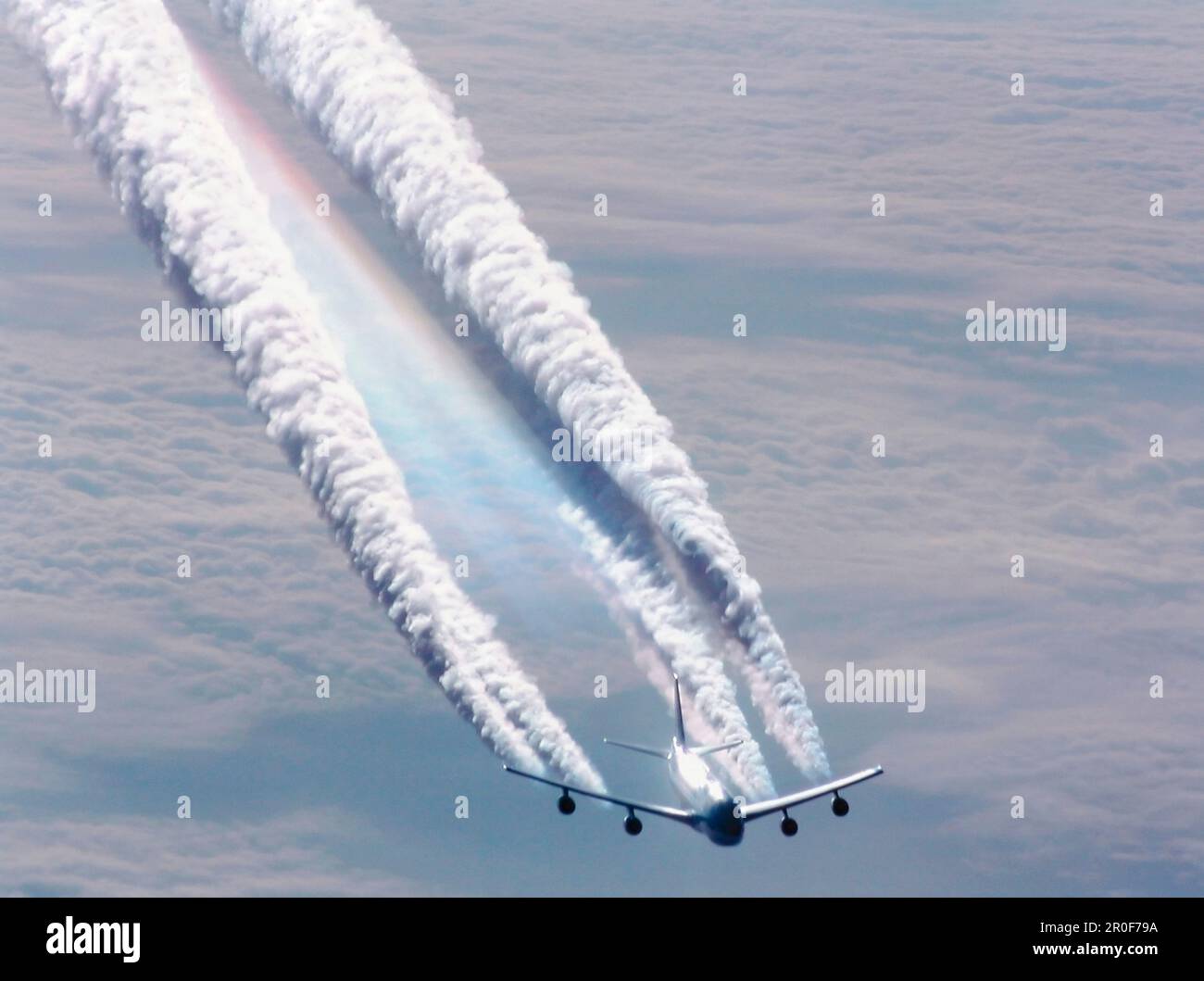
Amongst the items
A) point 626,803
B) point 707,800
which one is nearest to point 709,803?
point 707,800

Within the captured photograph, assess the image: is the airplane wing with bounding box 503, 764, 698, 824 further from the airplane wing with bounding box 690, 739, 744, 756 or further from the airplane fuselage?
the airplane wing with bounding box 690, 739, 744, 756

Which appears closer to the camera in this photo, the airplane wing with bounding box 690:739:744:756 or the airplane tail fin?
the airplane tail fin

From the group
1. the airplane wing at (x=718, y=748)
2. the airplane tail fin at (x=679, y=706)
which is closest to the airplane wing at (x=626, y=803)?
the airplane wing at (x=718, y=748)

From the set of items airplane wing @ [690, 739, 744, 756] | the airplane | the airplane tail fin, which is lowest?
the airplane

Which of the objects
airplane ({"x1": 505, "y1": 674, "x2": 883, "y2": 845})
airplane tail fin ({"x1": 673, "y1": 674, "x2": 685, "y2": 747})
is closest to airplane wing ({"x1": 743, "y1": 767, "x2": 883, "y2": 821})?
airplane ({"x1": 505, "y1": 674, "x2": 883, "y2": 845})
